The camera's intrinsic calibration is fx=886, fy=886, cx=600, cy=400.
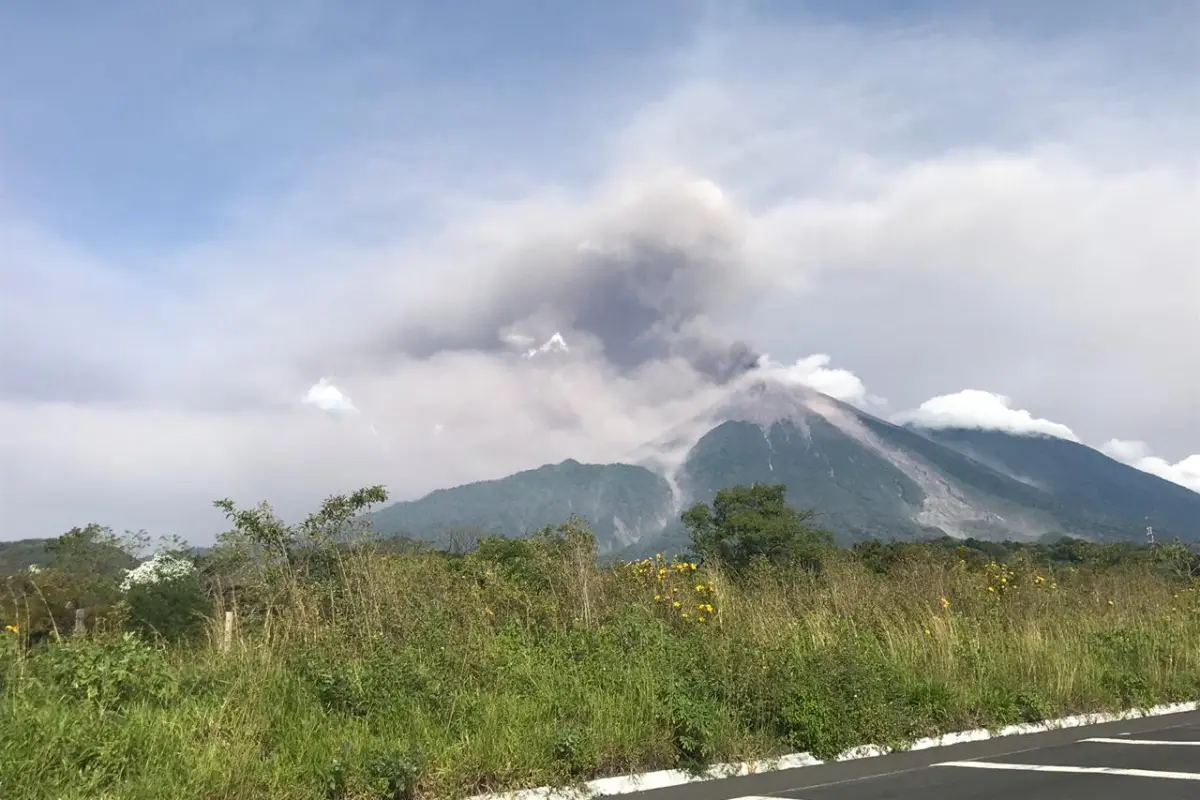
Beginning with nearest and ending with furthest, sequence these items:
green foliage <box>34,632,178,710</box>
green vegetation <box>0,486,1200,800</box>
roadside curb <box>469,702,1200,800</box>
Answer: green vegetation <box>0,486,1200,800</box>, roadside curb <box>469,702,1200,800</box>, green foliage <box>34,632,178,710</box>

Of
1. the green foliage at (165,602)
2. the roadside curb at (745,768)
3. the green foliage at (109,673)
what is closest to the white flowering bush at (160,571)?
the green foliage at (165,602)

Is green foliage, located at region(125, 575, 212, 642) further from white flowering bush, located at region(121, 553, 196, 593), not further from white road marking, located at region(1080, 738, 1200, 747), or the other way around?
white road marking, located at region(1080, 738, 1200, 747)

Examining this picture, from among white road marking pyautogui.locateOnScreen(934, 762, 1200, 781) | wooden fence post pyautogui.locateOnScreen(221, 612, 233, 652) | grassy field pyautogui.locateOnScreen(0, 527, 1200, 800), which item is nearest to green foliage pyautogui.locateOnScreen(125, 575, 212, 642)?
grassy field pyautogui.locateOnScreen(0, 527, 1200, 800)

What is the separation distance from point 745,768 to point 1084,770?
107 inches

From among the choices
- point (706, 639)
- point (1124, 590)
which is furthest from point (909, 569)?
point (706, 639)

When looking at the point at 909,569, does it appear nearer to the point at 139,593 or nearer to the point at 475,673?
the point at 475,673

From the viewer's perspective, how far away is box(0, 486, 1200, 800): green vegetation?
5832mm

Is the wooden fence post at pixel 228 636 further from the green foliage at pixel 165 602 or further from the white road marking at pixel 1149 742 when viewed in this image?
the green foliage at pixel 165 602

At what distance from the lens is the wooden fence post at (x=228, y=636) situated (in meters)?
8.29

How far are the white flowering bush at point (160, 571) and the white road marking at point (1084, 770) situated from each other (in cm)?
2178

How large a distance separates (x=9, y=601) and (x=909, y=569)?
16.0 meters

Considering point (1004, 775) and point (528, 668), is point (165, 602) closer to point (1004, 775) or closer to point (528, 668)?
point (528, 668)

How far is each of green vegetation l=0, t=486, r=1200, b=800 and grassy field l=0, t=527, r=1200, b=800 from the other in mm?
24

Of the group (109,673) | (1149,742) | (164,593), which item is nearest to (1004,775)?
(1149,742)
